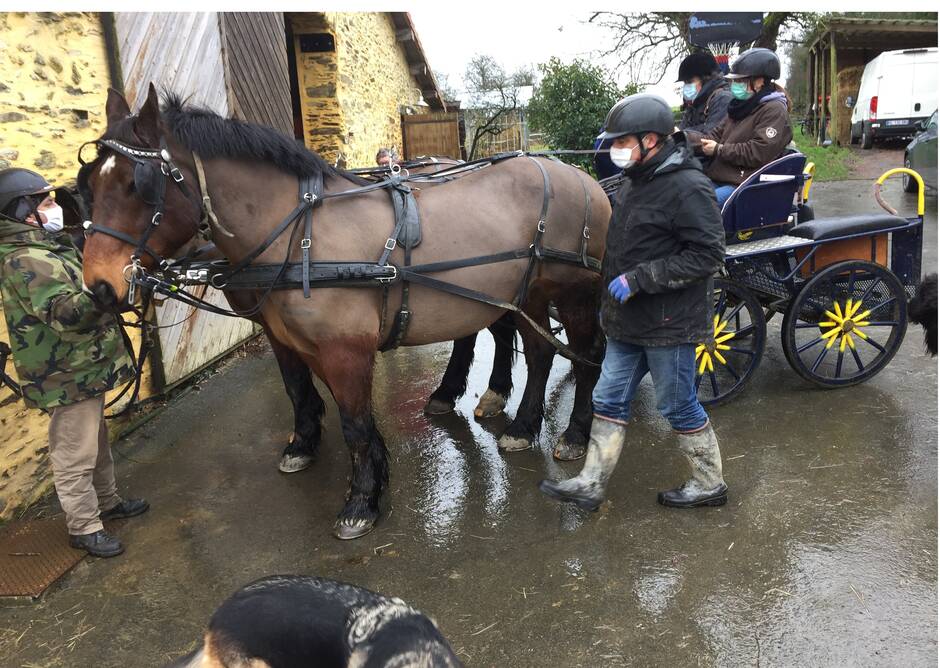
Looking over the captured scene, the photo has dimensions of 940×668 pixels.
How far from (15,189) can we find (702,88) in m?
4.61

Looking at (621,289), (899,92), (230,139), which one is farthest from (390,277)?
(899,92)

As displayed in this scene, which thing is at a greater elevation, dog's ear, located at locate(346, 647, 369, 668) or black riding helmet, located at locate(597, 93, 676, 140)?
black riding helmet, located at locate(597, 93, 676, 140)

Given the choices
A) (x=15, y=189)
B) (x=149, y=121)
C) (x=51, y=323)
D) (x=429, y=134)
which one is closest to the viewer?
(x=149, y=121)

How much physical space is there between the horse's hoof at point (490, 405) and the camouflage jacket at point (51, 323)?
231 cm

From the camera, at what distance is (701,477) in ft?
10.8

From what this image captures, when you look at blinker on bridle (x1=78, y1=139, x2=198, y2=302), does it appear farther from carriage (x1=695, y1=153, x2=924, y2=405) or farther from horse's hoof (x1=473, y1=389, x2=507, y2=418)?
carriage (x1=695, y1=153, x2=924, y2=405)

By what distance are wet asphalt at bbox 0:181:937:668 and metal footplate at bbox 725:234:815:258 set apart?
104cm

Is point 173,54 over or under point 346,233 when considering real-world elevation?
over

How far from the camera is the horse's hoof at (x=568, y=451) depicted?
3945 millimetres

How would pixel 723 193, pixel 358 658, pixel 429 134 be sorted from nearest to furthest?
pixel 358 658, pixel 723 193, pixel 429 134

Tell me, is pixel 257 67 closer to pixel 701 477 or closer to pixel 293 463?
pixel 293 463

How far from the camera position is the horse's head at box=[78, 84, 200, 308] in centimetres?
260

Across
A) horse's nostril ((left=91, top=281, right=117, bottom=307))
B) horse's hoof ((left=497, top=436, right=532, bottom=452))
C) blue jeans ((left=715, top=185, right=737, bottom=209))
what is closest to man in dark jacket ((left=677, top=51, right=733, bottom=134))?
blue jeans ((left=715, top=185, right=737, bottom=209))

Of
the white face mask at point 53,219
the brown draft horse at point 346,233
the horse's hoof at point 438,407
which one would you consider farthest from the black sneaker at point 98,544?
the horse's hoof at point 438,407
